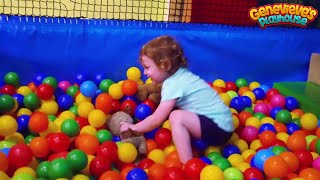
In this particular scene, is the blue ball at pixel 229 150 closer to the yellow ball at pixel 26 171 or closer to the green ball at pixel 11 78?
the yellow ball at pixel 26 171

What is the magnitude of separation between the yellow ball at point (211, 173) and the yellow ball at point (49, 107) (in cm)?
82

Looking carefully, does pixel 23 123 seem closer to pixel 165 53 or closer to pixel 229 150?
pixel 165 53

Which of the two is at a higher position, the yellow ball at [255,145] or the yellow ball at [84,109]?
the yellow ball at [84,109]

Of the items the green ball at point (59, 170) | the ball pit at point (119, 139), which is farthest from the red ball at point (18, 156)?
the green ball at point (59, 170)

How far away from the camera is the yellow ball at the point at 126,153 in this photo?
1.37 metres

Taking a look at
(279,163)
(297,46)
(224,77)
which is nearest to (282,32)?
(297,46)

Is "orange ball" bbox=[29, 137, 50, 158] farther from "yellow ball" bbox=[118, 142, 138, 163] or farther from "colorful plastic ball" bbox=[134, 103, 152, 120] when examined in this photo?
"colorful plastic ball" bbox=[134, 103, 152, 120]

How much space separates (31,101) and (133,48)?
63 cm

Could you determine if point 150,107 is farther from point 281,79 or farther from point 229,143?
point 281,79

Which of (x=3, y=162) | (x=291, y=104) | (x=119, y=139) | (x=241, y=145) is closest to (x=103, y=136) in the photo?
(x=119, y=139)

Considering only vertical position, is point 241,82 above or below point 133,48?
below

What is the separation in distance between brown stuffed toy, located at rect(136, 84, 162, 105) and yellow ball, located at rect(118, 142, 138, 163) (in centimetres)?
46

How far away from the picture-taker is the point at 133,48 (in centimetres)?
215

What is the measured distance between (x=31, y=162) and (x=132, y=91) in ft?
2.09
